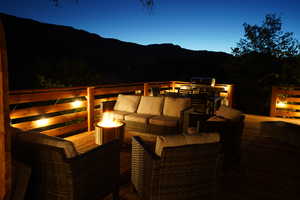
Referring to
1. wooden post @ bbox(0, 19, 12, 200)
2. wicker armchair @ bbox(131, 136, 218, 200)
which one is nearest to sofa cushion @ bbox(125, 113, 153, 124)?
wicker armchair @ bbox(131, 136, 218, 200)

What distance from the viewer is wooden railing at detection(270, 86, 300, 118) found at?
21.1ft

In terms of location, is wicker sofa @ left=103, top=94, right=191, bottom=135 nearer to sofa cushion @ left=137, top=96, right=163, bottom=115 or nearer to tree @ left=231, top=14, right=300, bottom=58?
sofa cushion @ left=137, top=96, right=163, bottom=115

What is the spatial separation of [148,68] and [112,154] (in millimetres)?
23692

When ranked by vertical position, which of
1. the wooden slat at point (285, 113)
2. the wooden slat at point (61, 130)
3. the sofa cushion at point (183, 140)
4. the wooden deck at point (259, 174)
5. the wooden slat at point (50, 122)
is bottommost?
the wooden deck at point (259, 174)

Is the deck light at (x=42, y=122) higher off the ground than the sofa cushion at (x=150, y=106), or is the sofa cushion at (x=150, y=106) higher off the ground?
the sofa cushion at (x=150, y=106)

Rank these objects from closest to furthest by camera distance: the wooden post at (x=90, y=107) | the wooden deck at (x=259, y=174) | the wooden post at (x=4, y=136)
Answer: the wooden post at (x=4, y=136), the wooden deck at (x=259, y=174), the wooden post at (x=90, y=107)

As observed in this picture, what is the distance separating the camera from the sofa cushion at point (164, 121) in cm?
370

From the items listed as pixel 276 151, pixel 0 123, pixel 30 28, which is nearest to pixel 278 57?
pixel 276 151

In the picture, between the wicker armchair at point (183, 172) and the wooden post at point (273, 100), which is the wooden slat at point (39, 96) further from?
the wooden post at point (273, 100)

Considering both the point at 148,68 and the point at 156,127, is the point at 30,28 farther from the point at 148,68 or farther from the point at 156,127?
the point at 156,127

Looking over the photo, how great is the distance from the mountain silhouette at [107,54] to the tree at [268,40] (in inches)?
160

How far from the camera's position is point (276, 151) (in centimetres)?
364

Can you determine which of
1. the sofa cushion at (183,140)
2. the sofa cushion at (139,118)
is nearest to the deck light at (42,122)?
the sofa cushion at (139,118)

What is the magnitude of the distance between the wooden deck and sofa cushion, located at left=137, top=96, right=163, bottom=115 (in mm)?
1088
